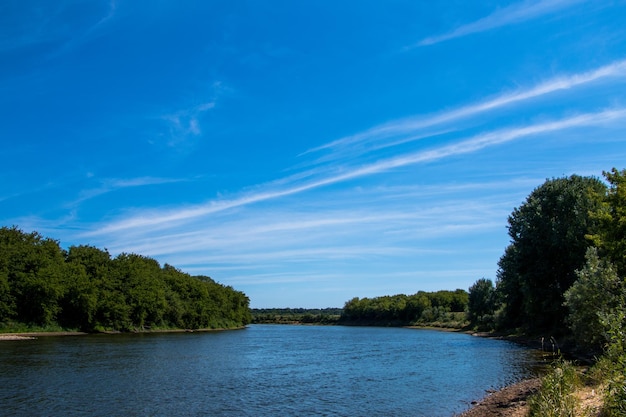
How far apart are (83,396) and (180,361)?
775 inches

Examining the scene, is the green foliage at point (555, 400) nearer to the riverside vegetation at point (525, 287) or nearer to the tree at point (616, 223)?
the riverside vegetation at point (525, 287)

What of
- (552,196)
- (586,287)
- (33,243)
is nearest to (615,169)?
(586,287)

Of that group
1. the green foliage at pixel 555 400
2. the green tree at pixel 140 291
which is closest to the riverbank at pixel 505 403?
the green foliage at pixel 555 400

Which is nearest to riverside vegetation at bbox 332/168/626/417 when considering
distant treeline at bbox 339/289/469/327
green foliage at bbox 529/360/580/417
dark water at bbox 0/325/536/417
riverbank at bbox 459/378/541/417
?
green foliage at bbox 529/360/580/417

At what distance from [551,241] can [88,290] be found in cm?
8063

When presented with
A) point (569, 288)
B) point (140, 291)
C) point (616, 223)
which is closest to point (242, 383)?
point (616, 223)

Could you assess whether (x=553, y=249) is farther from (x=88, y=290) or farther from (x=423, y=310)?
(x=423, y=310)


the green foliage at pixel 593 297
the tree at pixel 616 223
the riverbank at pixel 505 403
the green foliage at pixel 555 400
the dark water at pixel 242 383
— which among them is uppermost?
the tree at pixel 616 223

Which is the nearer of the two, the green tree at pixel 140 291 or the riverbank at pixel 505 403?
the riverbank at pixel 505 403

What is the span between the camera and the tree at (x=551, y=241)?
179 ft

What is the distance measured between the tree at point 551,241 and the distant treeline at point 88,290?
76.0 metres

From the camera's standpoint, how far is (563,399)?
14.7 metres

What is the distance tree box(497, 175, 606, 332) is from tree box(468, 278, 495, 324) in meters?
44.8

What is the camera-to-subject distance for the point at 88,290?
8806cm
